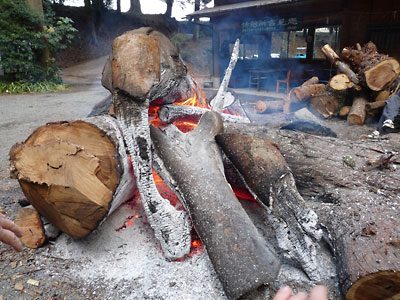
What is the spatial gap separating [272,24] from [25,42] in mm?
9694

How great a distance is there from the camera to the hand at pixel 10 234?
4.67ft

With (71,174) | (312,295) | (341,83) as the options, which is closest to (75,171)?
(71,174)

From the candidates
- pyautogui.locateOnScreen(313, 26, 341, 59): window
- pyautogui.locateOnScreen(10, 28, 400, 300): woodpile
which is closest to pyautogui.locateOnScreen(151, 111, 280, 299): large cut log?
pyautogui.locateOnScreen(10, 28, 400, 300): woodpile

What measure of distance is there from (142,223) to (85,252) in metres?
0.50

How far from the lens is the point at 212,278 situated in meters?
1.97

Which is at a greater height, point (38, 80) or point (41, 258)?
point (38, 80)

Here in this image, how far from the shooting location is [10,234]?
1443 mm

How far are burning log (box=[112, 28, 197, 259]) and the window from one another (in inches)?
354

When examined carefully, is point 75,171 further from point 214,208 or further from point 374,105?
point 374,105

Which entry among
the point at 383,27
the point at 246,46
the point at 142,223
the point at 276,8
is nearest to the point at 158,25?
the point at 246,46

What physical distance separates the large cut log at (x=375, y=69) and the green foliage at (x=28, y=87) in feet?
34.5

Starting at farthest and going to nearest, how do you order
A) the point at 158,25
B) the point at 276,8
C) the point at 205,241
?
the point at 158,25 → the point at 276,8 → the point at 205,241

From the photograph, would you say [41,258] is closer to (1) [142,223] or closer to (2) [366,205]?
(1) [142,223]

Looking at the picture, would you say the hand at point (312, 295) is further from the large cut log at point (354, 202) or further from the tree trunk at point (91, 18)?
the tree trunk at point (91, 18)
